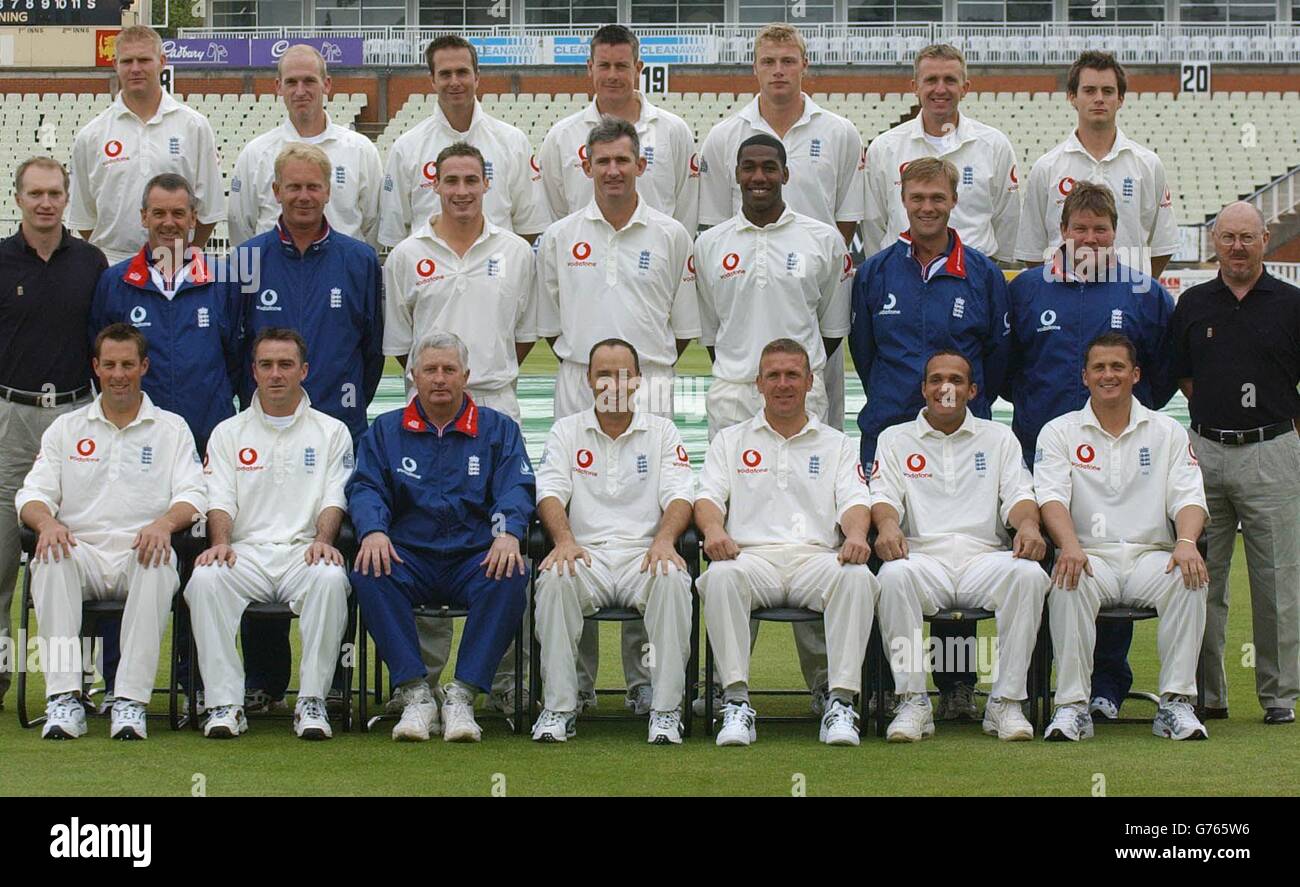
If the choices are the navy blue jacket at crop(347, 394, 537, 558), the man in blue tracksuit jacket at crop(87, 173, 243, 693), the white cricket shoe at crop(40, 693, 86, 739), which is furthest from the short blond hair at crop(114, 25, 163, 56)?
the white cricket shoe at crop(40, 693, 86, 739)

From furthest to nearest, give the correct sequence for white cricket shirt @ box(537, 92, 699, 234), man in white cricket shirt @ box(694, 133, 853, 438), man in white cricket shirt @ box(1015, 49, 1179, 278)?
white cricket shirt @ box(537, 92, 699, 234) → man in white cricket shirt @ box(1015, 49, 1179, 278) → man in white cricket shirt @ box(694, 133, 853, 438)

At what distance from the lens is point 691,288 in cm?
801

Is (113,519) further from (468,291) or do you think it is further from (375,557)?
(468,291)

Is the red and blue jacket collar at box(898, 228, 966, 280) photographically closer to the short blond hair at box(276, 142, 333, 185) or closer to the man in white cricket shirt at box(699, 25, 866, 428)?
the man in white cricket shirt at box(699, 25, 866, 428)

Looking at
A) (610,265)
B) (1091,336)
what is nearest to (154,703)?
(610,265)

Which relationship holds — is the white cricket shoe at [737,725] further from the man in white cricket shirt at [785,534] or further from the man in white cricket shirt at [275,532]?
the man in white cricket shirt at [275,532]

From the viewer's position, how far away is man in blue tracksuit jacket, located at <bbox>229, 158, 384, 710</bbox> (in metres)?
7.62

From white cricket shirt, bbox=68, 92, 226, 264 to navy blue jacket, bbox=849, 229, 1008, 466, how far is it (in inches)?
133

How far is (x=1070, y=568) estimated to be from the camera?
6879 mm

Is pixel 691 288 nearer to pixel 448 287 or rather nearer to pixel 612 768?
pixel 448 287

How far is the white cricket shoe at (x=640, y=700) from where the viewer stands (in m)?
7.55

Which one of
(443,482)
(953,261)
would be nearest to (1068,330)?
(953,261)

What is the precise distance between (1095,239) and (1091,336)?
443 millimetres

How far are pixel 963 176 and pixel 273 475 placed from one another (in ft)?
12.2
